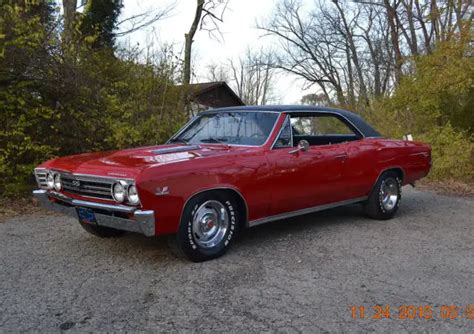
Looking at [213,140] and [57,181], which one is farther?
[213,140]

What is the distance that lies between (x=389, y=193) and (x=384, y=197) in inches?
5.9

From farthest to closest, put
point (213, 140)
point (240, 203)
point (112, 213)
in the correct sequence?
point (213, 140), point (240, 203), point (112, 213)

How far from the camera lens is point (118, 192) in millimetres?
3732

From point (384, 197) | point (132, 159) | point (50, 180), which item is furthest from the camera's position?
point (384, 197)

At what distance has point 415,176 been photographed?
6.54 meters

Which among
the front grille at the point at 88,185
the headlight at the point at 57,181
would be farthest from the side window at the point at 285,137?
the headlight at the point at 57,181

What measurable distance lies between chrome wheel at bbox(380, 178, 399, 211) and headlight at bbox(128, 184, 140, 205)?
3785 millimetres

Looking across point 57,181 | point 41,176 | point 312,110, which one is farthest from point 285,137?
point 41,176

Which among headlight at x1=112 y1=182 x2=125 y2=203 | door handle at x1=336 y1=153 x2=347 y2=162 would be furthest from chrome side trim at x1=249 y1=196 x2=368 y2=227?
headlight at x1=112 y1=182 x2=125 y2=203

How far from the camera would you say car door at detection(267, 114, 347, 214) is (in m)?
4.65

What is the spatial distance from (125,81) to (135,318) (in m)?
7.35

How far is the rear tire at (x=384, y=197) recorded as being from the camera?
5.95 m

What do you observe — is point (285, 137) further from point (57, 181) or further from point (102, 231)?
point (57, 181)
